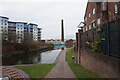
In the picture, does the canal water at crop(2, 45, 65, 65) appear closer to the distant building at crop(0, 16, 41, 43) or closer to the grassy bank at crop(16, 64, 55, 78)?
the distant building at crop(0, 16, 41, 43)

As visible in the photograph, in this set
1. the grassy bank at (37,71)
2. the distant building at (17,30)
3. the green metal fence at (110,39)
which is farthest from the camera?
the distant building at (17,30)

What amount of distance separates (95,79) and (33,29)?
269 feet

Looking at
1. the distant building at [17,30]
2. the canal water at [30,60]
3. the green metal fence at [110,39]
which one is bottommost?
the canal water at [30,60]

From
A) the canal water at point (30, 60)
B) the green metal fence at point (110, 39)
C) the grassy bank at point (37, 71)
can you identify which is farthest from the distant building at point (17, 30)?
the green metal fence at point (110, 39)

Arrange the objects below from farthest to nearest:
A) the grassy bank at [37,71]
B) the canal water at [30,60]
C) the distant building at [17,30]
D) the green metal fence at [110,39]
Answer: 1. the distant building at [17,30]
2. the canal water at [30,60]
3. the grassy bank at [37,71]
4. the green metal fence at [110,39]

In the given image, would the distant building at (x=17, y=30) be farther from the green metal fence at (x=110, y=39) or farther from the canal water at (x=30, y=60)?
the green metal fence at (x=110, y=39)

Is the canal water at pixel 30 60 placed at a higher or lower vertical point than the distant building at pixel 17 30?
lower

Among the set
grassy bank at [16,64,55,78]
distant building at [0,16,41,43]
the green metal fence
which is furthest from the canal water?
the green metal fence

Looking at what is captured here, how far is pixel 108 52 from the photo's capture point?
617cm

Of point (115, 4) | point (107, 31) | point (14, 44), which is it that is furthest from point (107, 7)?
point (14, 44)

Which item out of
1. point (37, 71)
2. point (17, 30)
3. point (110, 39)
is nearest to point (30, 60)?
point (37, 71)

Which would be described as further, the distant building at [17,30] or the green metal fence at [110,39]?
the distant building at [17,30]

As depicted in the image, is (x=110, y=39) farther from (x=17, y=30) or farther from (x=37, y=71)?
(x=17, y=30)

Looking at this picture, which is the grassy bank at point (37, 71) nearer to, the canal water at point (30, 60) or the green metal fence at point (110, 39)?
the green metal fence at point (110, 39)
